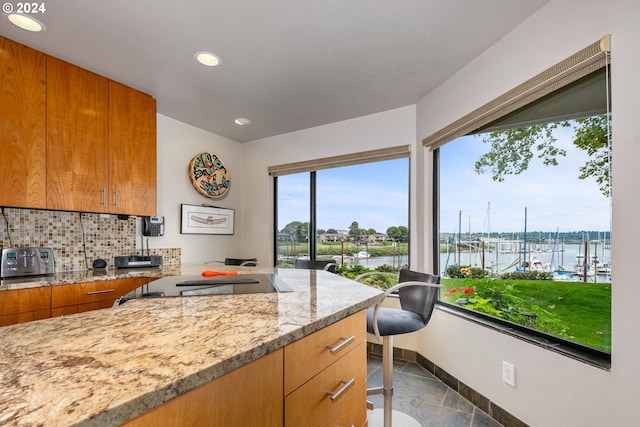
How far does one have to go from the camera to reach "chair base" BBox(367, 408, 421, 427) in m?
1.87

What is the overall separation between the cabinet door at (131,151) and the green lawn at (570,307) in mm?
2877

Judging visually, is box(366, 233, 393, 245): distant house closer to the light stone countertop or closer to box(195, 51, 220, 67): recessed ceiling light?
the light stone countertop

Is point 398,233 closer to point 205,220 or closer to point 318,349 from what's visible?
point 205,220

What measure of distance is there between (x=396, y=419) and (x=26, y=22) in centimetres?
323

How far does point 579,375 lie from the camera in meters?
1.43

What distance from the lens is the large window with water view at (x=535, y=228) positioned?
1488 mm

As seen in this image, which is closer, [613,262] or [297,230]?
[613,262]

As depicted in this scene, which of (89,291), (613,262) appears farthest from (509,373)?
(89,291)

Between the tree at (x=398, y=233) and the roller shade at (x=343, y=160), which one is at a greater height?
the roller shade at (x=343, y=160)

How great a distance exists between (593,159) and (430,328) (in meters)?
1.69

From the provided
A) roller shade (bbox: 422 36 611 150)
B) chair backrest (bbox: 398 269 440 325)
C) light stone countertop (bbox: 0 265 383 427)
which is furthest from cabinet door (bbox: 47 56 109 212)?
roller shade (bbox: 422 36 611 150)

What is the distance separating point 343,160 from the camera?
128 inches

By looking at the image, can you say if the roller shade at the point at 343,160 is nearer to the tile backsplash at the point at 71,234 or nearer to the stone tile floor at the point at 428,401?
the tile backsplash at the point at 71,234

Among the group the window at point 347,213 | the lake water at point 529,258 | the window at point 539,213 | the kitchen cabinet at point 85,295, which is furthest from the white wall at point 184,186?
the window at point 539,213
